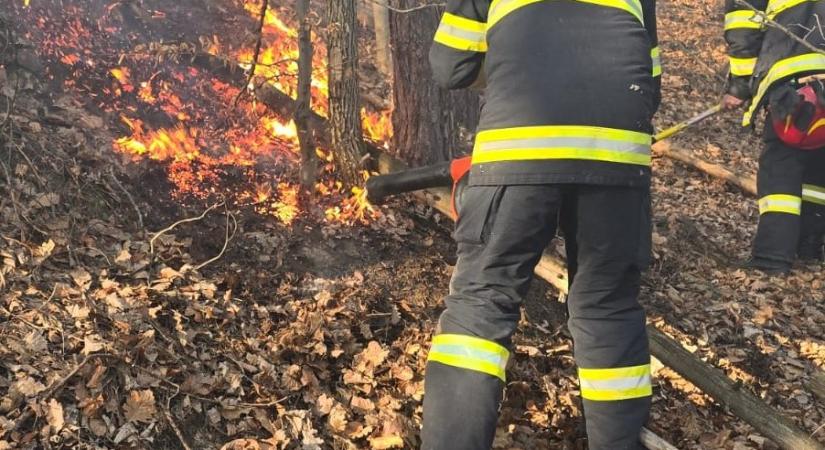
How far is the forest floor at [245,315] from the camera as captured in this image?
300cm

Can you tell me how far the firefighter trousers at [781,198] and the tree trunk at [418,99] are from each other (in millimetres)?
2925

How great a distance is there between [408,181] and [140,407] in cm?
221

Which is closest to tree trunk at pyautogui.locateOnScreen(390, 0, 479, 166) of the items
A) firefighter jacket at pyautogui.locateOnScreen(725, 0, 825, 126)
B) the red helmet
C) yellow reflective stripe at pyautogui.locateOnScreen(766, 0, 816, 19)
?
firefighter jacket at pyautogui.locateOnScreen(725, 0, 825, 126)

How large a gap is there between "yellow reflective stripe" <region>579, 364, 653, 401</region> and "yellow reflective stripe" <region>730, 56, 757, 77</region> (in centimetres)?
387

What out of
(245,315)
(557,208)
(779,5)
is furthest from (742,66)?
(245,315)

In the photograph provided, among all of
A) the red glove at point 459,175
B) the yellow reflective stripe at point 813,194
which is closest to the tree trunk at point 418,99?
the red glove at point 459,175

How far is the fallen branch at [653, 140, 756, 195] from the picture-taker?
707 cm

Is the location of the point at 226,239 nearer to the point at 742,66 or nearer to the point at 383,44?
the point at 383,44

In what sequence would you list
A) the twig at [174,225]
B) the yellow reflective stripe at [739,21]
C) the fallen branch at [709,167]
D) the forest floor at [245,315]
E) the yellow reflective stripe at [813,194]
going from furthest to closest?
the fallen branch at [709,167] → the yellow reflective stripe at [813,194] → the yellow reflective stripe at [739,21] → the twig at [174,225] → the forest floor at [245,315]

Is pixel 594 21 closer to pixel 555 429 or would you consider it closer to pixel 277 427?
pixel 555 429

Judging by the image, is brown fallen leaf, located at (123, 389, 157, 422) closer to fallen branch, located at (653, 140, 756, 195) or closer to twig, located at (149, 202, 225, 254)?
twig, located at (149, 202, 225, 254)

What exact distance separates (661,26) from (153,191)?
994cm

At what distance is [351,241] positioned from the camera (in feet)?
15.1

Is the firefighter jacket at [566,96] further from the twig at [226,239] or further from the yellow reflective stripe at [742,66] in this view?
the yellow reflective stripe at [742,66]
